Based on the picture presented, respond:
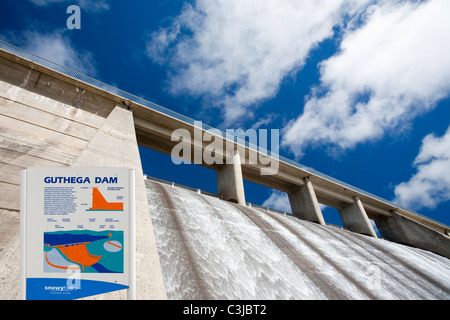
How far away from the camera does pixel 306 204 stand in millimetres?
13922

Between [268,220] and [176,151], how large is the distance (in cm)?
574

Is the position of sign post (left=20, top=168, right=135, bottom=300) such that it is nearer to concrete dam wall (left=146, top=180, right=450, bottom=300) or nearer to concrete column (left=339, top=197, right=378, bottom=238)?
concrete dam wall (left=146, top=180, right=450, bottom=300)

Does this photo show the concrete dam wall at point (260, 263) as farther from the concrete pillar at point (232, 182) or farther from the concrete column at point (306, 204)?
the concrete column at point (306, 204)

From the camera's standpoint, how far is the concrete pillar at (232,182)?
36.7ft

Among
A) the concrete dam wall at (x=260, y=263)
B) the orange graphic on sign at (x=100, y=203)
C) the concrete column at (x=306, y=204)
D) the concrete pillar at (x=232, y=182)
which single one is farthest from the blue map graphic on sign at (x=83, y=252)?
the concrete column at (x=306, y=204)

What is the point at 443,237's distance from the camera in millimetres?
14266

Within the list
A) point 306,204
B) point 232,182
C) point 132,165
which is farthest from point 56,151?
point 306,204

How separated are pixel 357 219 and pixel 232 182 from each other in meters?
9.52

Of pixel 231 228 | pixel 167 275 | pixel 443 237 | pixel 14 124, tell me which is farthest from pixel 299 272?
pixel 443 237

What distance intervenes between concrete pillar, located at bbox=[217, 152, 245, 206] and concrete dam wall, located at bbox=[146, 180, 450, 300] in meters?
3.40

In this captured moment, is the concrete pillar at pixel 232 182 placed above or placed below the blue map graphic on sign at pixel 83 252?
above

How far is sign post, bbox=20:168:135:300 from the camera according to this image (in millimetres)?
1400

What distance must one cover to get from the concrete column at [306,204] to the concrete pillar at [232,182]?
15.5 ft
